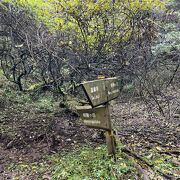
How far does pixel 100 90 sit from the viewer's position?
320 cm

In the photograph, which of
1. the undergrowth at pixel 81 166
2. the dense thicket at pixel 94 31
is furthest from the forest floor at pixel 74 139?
the dense thicket at pixel 94 31

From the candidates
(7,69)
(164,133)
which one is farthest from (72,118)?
(7,69)

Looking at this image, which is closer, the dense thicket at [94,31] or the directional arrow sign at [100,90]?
the directional arrow sign at [100,90]

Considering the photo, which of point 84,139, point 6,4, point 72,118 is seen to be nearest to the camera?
point 84,139

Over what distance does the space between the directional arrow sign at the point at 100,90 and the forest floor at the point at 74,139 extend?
1061 mm

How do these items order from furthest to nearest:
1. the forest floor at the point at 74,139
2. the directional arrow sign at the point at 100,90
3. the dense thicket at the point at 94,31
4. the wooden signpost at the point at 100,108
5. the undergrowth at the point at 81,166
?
the dense thicket at the point at 94,31 < the forest floor at the point at 74,139 < the undergrowth at the point at 81,166 < the wooden signpost at the point at 100,108 < the directional arrow sign at the point at 100,90

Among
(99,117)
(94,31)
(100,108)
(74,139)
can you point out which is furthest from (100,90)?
(94,31)

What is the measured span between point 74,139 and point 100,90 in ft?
7.76

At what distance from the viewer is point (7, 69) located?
943 centimetres

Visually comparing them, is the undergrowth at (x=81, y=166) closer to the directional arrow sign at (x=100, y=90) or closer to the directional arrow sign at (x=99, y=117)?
the directional arrow sign at (x=99, y=117)

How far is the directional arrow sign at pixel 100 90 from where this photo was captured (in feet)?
9.61

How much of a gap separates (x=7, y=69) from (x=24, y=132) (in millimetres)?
4658

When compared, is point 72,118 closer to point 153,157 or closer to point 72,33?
point 72,33

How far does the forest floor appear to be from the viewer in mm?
3539
